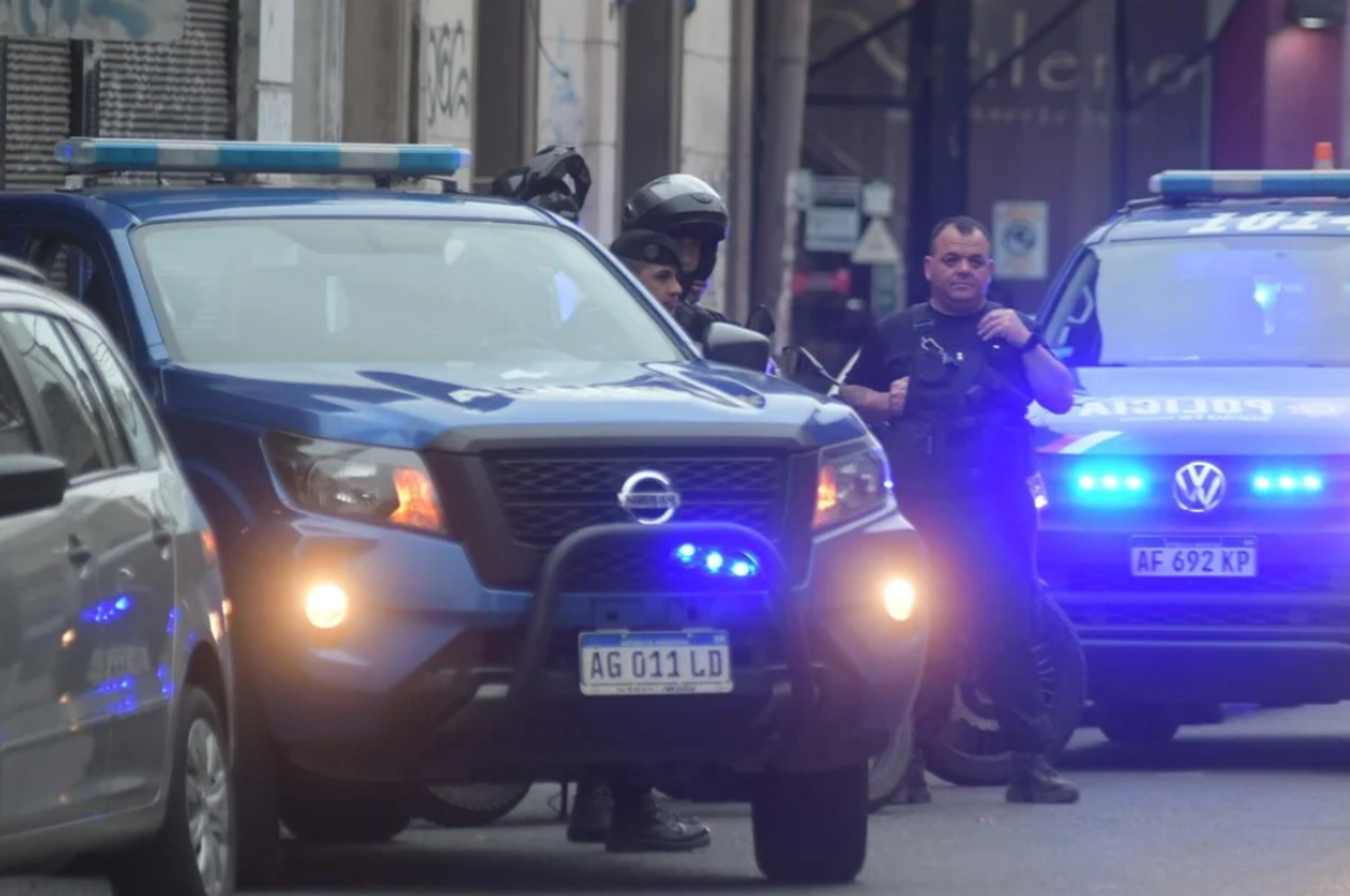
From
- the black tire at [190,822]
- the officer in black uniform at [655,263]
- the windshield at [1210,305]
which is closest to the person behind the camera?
the black tire at [190,822]

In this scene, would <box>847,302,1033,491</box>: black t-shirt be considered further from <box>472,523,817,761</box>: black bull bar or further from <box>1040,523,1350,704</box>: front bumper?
<box>472,523,817,761</box>: black bull bar

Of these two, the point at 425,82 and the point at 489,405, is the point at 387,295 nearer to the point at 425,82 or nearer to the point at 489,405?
the point at 489,405

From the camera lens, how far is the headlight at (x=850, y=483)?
9359mm

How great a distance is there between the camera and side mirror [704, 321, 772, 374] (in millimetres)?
10406

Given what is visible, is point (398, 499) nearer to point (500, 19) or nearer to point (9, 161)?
point (9, 161)

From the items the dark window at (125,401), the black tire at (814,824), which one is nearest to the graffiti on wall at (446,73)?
the black tire at (814,824)

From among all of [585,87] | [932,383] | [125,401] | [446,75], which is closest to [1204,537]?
[932,383]

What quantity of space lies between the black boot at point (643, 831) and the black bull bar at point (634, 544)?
4.85 ft

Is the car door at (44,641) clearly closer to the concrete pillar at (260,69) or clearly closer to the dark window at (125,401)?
the dark window at (125,401)

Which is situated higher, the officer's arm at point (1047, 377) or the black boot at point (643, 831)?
the officer's arm at point (1047, 377)

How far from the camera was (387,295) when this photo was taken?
33.8ft

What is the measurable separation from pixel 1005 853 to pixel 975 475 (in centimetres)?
171

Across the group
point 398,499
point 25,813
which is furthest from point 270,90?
point 25,813

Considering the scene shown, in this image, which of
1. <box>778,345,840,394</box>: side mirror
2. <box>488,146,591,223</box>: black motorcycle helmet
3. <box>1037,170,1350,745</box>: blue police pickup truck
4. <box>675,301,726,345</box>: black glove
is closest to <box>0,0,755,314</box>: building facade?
<box>488,146,591,223</box>: black motorcycle helmet
